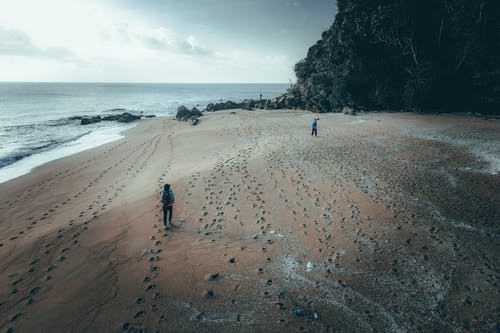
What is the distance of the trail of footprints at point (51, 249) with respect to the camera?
739 centimetres

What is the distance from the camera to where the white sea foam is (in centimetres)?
2042

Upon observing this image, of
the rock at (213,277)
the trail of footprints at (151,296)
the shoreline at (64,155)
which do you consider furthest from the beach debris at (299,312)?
the shoreline at (64,155)

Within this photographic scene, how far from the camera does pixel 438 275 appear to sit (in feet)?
24.8

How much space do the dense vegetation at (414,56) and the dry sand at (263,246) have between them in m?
20.8

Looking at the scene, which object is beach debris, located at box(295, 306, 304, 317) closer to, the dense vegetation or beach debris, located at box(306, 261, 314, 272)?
beach debris, located at box(306, 261, 314, 272)

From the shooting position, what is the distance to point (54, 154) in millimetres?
25719

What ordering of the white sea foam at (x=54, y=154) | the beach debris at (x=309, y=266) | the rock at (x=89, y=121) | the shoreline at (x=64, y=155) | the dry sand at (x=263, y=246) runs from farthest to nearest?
the rock at (x=89, y=121)
the white sea foam at (x=54, y=154)
the shoreline at (x=64, y=155)
the beach debris at (x=309, y=266)
the dry sand at (x=263, y=246)

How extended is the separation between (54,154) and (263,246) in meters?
26.7

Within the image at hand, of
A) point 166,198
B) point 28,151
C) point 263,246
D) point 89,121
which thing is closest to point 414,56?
point 263,246

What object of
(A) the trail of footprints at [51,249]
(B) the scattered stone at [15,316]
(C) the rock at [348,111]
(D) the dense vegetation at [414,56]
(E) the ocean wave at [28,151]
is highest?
(D) the dense vegetation at [414,56]

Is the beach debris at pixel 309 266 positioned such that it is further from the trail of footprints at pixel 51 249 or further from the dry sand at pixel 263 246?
the trail of footprints at pixel 51 249

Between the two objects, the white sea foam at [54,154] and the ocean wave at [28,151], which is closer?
the white sea foam at [54,154]

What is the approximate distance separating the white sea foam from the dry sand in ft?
10.3

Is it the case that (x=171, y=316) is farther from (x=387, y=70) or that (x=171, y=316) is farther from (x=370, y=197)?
(x=387, y=70)
